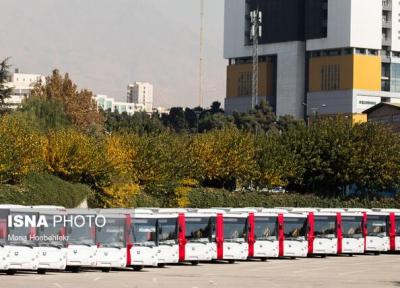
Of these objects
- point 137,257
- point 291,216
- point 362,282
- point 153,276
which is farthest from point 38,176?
point 362,282

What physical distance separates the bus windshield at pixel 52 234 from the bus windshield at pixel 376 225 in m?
26.1

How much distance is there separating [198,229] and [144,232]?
15.9 feet

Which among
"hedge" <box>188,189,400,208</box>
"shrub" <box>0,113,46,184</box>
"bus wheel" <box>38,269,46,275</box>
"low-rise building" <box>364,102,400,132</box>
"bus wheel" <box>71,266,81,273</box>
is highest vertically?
"low-rise building" <box>364,102,400,132</box>

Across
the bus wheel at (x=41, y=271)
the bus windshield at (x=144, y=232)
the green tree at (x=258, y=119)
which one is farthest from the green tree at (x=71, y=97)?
the bus wheel at (x=41, y=271)

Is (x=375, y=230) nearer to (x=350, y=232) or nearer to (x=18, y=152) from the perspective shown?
(x=350, y=232)

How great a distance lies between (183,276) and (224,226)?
11833 mm

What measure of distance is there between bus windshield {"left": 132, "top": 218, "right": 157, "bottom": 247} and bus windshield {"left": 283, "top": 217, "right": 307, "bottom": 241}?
11.6 m

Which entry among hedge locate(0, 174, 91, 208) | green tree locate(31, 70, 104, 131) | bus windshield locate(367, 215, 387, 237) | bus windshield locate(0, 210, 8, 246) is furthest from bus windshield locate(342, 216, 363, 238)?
green tree locate(31, 70, 104, 131)

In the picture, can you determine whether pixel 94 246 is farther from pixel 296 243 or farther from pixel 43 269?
pixel 296 243

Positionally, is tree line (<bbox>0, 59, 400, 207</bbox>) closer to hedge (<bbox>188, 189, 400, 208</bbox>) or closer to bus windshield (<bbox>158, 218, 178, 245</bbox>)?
hedge (<bbox>188, 189, 400, 208</bbox>)

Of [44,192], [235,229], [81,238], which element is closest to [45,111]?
[44,192]

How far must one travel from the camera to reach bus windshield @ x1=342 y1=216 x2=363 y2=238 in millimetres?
67688

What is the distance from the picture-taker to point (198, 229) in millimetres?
57594

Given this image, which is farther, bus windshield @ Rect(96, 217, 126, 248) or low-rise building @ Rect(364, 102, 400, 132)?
low-rise building @ Rect(364, 102, 400, 132)
